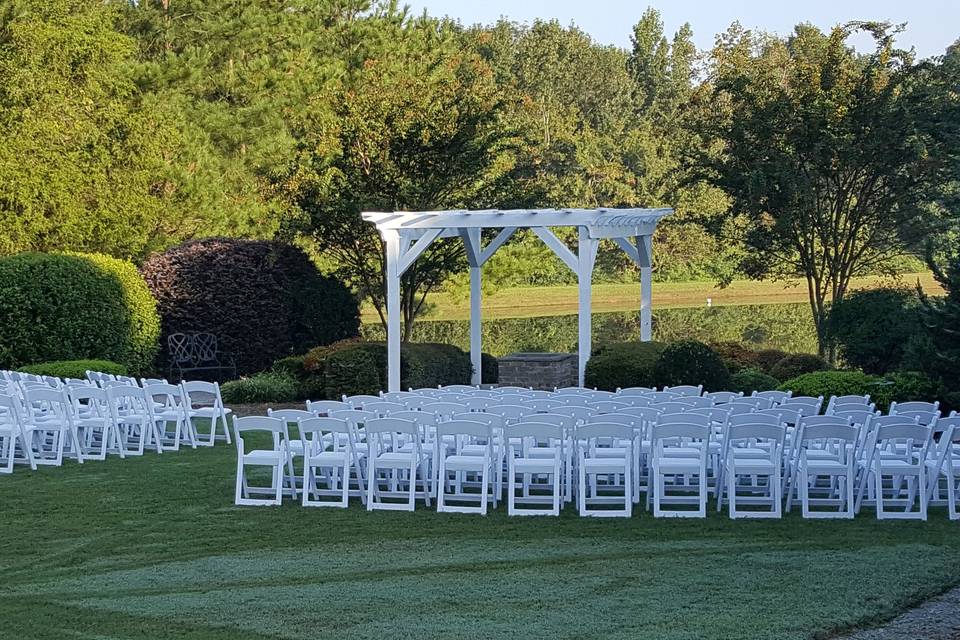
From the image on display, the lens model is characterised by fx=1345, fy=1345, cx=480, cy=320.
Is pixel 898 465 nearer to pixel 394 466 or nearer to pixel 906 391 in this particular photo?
pixel 394 466

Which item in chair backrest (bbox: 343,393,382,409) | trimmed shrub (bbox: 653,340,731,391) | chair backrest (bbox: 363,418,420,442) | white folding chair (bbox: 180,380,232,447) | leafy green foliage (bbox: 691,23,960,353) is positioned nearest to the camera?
chair backrest (bbox: 363,418,420,442)

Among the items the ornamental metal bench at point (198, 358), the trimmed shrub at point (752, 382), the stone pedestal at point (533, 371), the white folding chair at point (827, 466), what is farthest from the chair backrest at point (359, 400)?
the ornamental metal bench at point (198, 358)

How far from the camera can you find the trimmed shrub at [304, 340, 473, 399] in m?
19.8

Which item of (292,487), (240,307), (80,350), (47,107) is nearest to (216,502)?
(292,487)

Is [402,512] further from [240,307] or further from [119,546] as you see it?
[240,307]

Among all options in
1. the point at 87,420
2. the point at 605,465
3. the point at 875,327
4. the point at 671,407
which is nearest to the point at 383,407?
the point at 671,407

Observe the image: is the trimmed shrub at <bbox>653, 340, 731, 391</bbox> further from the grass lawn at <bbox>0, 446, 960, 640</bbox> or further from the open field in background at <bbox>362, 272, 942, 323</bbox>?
the open field in background at <bbox>362, 272, 942, 323</bbox>

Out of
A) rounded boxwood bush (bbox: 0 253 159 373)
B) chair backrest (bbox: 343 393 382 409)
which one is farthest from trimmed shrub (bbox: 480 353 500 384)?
chair backrest (bbox: 343 393 382 409)

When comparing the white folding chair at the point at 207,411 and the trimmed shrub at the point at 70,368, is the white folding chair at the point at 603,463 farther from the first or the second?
the trimmed shrub at the point at 70,368

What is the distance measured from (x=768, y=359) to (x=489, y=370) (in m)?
4.75

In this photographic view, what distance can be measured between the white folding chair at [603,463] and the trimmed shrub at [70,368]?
9.55 meters

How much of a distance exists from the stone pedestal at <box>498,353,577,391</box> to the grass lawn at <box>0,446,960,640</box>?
32.0 feet

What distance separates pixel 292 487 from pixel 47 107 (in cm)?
1777

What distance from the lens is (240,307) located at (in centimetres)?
2327
